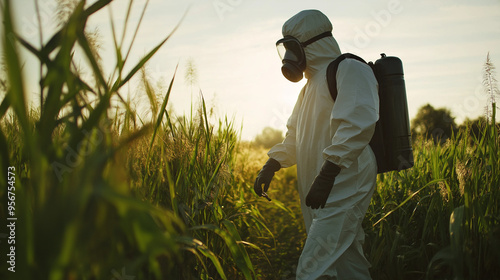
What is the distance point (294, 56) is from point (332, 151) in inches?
34.6

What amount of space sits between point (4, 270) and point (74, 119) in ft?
1.47

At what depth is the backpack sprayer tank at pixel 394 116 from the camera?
8.12ft

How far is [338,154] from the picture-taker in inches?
83.6

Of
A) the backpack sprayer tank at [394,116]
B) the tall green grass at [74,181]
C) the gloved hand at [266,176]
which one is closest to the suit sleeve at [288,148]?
the gloved hand at [266,176]

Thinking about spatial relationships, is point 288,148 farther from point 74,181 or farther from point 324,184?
point 74,181

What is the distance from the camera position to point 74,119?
100 cm

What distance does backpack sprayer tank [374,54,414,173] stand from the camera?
2475mm

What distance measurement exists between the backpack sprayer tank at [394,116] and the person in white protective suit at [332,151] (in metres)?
0.19

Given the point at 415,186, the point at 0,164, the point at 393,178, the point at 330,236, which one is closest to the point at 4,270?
the point at 0,164

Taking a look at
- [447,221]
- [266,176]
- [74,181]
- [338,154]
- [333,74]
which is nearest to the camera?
[74,181]

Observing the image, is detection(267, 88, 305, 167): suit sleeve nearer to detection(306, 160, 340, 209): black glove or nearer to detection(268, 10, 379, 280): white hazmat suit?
detection(268, 10, 379, 280): white hazmat suit

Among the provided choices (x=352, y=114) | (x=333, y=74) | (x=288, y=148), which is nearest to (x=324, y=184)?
(x=352, y=114)

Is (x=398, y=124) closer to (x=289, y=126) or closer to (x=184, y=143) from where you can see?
(x=289, y=126)

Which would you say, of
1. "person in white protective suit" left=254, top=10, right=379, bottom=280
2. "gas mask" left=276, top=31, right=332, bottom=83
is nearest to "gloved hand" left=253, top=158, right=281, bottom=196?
"person in white protective suit" left=254, top=10, right=379, bottom=280
